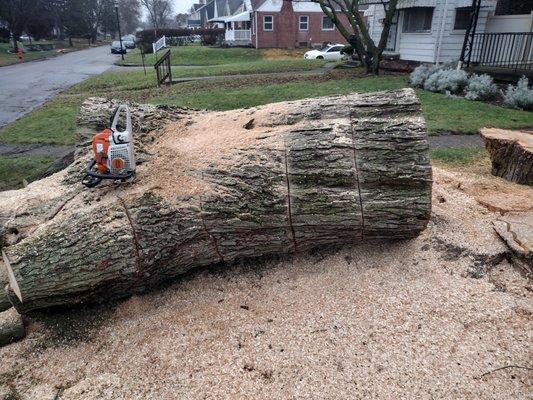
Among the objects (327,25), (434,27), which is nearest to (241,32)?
(327,25)

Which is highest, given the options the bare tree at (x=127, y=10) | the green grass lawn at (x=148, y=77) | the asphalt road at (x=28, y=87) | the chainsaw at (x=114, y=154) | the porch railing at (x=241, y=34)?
the bare tree at (x=127, y=10)

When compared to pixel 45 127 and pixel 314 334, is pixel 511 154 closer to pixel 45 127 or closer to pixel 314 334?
pixel 314 334

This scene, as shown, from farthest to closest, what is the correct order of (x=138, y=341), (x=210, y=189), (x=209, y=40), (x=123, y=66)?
(x=209, y=40)
(x=123, y=66)
(x=210, y=189)
(x=138, y=341)

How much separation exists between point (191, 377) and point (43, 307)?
4.23 feet

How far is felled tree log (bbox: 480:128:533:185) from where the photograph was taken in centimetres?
470

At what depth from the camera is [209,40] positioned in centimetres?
3934

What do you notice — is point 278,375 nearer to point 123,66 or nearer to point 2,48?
point 123,66

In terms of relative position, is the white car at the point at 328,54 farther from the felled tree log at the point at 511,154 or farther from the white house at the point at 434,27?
the felled tree log at the point at 511,154

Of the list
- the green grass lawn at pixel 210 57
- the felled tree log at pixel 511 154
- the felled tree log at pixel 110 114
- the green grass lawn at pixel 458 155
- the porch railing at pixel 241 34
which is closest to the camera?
the felled tree log at pixel 110 114

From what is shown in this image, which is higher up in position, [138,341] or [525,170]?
[525,170]

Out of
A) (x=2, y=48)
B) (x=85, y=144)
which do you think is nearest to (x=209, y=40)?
(x=2, y=48)

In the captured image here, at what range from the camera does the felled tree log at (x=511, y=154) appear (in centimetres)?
470

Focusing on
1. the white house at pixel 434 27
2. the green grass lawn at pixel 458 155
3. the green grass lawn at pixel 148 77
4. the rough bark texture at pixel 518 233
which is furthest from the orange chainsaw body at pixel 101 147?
the white house at pixel 434 27

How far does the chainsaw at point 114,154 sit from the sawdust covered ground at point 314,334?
3.28 ft
